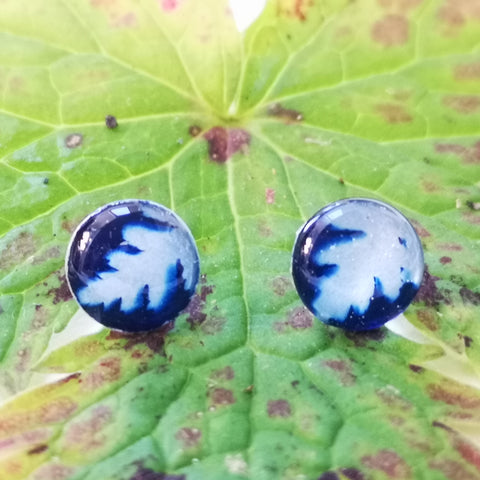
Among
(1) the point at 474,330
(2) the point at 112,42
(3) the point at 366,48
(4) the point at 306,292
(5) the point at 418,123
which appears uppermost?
(2) the point at 112,42

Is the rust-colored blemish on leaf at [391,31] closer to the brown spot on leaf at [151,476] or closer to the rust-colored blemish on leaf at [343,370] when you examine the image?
the rust-colored blemish on leaf at [343,370]

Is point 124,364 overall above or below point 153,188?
below

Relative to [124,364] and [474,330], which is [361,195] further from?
[124,364]

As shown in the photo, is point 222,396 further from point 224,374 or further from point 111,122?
point 111,122

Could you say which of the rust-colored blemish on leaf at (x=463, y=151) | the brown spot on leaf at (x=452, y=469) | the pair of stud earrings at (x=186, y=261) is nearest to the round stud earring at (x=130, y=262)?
the pair of stud earrings at (x=186, y=261)

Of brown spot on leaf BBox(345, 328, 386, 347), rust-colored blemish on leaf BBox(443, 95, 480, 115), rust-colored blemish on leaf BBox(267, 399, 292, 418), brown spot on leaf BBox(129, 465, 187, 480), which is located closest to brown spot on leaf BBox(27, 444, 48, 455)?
brown spot on leaf BBox(129, 465, 187, 480)

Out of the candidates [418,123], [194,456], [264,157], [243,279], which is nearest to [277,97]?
[264,157]

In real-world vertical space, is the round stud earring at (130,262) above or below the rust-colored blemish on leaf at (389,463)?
above

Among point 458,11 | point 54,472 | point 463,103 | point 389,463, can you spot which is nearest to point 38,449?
point 54,472
